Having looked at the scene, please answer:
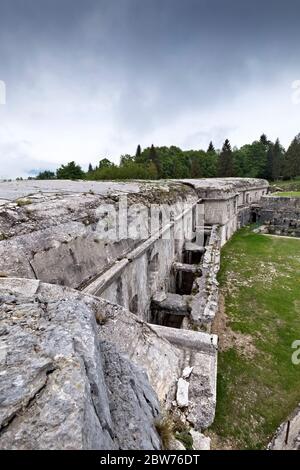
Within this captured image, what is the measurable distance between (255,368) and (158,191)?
6554mm

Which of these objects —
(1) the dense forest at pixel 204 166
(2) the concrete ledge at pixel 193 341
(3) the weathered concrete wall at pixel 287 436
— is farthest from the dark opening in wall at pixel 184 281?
(1) the dense forest at pixel 204 166

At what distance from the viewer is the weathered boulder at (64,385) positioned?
1244mm

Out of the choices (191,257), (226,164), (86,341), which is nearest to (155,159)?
(226,164)

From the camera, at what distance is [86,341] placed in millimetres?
1778

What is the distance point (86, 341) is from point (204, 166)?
68621 millimetres

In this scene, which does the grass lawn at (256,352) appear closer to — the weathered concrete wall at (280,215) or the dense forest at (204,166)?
the weathered concrete wall at (280,215)

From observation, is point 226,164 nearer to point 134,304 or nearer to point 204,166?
point 204,166

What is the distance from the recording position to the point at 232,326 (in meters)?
9.47

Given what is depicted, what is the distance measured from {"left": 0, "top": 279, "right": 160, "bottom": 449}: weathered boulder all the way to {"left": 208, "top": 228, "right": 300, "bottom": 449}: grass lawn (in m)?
4.25

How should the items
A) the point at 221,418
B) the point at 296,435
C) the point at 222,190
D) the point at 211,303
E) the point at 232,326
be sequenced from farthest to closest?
1. the point at 222,190
2. the point at 232,326
3. the point at 211,303
4. the point at 221,418
5. the point at 296,435

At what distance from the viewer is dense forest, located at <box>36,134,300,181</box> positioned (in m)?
50.4

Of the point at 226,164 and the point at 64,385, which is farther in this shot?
the point at 226,164

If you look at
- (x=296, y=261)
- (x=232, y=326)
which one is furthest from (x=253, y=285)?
(x=296, y=261)
